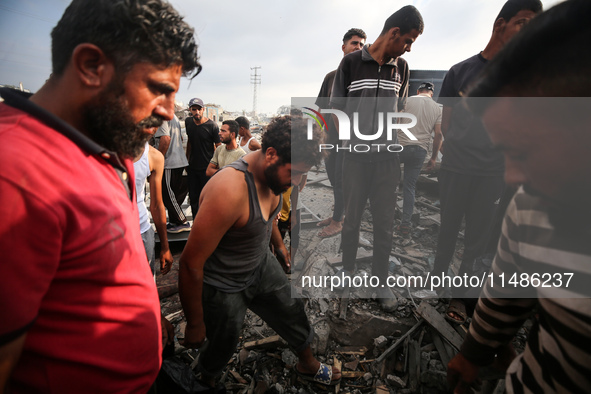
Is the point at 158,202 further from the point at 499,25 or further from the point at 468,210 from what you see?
the point at 499,25

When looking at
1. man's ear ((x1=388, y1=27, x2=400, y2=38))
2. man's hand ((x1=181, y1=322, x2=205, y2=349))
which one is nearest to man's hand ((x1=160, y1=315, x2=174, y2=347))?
man's hand ((x1=181, y1=322, x2=205, y2=349))

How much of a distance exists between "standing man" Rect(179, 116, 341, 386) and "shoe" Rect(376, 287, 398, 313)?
3.13 feet

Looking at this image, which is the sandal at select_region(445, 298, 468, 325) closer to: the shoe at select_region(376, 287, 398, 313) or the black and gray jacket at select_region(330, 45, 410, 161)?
the shoe at select_region(376, 287, 398, 313)

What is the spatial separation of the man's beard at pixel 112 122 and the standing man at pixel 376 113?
7.50 ft

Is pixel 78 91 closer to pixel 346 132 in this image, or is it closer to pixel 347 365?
pixel 346 132

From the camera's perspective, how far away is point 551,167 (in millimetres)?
891

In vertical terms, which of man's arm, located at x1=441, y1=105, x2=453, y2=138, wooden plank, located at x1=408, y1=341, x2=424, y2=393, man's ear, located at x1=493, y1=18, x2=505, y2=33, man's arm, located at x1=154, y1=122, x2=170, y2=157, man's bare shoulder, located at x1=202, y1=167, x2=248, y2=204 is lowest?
wooden plank, located at x1=408, y1=341, x2=424, y2=393

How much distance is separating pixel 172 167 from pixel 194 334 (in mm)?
4010

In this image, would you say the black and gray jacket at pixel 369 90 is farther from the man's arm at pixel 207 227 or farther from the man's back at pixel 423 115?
A: the man's arm at pixel 207 227

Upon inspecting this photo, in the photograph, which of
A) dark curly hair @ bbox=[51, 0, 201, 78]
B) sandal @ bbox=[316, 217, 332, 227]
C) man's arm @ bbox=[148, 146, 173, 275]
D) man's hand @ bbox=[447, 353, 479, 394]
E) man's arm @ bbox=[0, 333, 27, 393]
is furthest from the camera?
sandal @ bbox=[316, 217, 332, 227]

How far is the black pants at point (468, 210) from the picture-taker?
273 centimetres

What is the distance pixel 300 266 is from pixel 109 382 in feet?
10.3

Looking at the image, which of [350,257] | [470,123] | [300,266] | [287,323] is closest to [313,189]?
[300,266]

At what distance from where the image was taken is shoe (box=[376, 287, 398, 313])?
2918 mm
